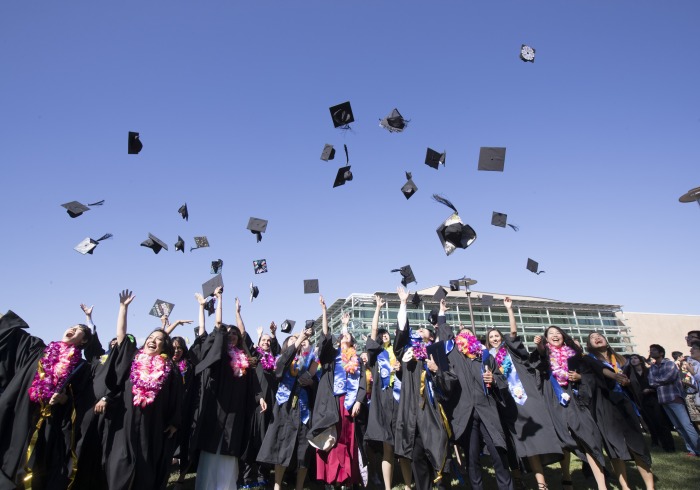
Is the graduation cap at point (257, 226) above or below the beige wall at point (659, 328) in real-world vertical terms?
below

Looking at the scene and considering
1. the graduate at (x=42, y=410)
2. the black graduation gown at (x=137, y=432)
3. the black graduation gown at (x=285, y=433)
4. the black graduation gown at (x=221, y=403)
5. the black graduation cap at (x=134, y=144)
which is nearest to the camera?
the graduate at (x=42, y=410)

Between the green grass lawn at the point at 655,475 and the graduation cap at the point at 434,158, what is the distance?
5.30 m

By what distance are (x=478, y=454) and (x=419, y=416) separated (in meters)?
0.75

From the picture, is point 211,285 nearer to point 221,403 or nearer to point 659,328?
point 221,403

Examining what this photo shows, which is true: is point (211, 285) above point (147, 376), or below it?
above

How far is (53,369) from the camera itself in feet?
14.5

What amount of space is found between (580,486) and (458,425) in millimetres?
2247

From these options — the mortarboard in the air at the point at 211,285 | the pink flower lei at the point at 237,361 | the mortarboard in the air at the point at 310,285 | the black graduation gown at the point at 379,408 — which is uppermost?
the mortarboard in the air at the point at 310,285

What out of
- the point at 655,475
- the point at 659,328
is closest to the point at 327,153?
the point at 655,475

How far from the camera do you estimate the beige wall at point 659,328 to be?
4084cm

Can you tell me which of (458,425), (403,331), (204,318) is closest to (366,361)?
(403,331)

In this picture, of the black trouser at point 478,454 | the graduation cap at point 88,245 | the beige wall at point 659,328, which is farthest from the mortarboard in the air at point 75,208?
the beige wall at point 659,328

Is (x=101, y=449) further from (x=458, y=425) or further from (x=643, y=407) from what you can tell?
(x=643, y=407)

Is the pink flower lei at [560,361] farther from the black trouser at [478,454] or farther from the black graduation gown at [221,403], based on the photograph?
the black graduation gown at [221,403]
